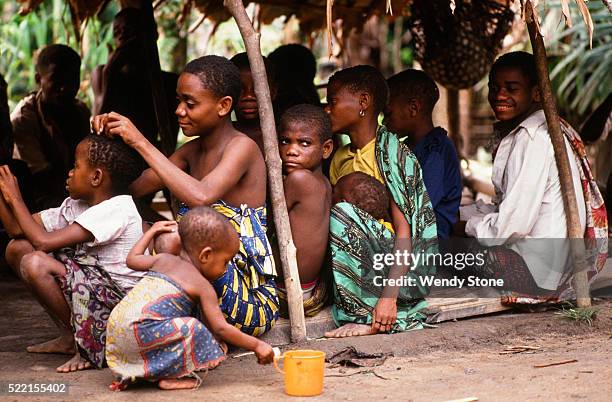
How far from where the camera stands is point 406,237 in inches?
173

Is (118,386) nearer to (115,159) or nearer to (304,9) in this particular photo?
(115,159)

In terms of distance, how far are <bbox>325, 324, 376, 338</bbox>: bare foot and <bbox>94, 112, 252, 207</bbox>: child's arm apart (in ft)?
2.84

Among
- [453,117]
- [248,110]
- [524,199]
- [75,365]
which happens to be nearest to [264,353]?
[75,365]

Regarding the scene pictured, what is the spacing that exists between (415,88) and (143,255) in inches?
78.8

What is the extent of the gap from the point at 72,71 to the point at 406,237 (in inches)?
120

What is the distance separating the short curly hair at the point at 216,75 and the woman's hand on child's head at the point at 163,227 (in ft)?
2.11

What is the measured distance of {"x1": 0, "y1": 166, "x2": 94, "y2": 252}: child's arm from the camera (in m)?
3.71

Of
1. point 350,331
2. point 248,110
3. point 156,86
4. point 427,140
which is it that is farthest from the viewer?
point 156,86

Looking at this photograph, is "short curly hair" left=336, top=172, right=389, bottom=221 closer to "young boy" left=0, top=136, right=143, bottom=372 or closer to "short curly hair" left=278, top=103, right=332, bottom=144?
"short curly hair" left=278, top=103, right=332, bottom=144

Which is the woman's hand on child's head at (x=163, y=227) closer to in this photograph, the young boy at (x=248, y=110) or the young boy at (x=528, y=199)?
the young boy at (x=248, y=110)

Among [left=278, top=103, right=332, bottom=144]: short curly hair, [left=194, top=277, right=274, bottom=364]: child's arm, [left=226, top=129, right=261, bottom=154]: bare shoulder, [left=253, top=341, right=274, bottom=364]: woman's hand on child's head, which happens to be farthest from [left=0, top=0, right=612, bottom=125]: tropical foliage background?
[left=253, top=341, right=274, bottom=364]: woman's hand on child's head

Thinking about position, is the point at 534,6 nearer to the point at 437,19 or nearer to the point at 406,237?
the point at 406,237

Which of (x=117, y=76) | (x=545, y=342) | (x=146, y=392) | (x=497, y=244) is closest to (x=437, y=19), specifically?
(x=117, y=76)

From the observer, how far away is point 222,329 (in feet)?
11.0
